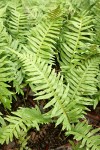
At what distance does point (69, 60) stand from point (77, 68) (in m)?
0.13

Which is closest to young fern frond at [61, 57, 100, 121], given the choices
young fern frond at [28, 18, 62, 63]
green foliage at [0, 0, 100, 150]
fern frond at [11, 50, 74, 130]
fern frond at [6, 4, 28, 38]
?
green foliage at [0, 0, 100, 150]

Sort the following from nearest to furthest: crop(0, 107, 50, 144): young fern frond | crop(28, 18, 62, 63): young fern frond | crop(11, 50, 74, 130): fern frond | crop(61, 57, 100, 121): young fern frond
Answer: crop(0, 107, 50, 144): young fern frond, crop(11, 50, 74, 130): fern frond, crop(61, 57, 100, 121): young fern frond, crop(28, 18, 62, 63): young fern frond

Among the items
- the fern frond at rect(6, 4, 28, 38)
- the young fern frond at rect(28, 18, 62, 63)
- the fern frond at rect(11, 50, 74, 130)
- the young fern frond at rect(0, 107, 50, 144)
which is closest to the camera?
the young fern frond at rect(0, 107, 50, 144)

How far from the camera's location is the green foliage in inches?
109

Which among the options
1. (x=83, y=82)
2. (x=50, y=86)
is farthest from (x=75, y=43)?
(x=50, y=86)

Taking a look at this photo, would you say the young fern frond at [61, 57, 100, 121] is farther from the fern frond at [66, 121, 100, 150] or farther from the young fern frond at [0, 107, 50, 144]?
the young fern frond at [0, 107, 50, 144]

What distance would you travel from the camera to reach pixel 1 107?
3.32 m

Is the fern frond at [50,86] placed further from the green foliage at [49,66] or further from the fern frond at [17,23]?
the fern frond at [17,23]

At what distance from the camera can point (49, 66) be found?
288cm

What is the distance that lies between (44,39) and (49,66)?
1.53 ft

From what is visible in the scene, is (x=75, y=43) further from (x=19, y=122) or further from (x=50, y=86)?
(x=19, y=122)

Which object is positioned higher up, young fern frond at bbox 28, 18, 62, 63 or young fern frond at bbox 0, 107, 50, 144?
young fern frond at bbox 28, 18, 62, 63

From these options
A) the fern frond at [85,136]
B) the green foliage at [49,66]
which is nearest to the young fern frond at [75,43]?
the green foliage at [49,66]

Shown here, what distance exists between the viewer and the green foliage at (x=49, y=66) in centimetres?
277
